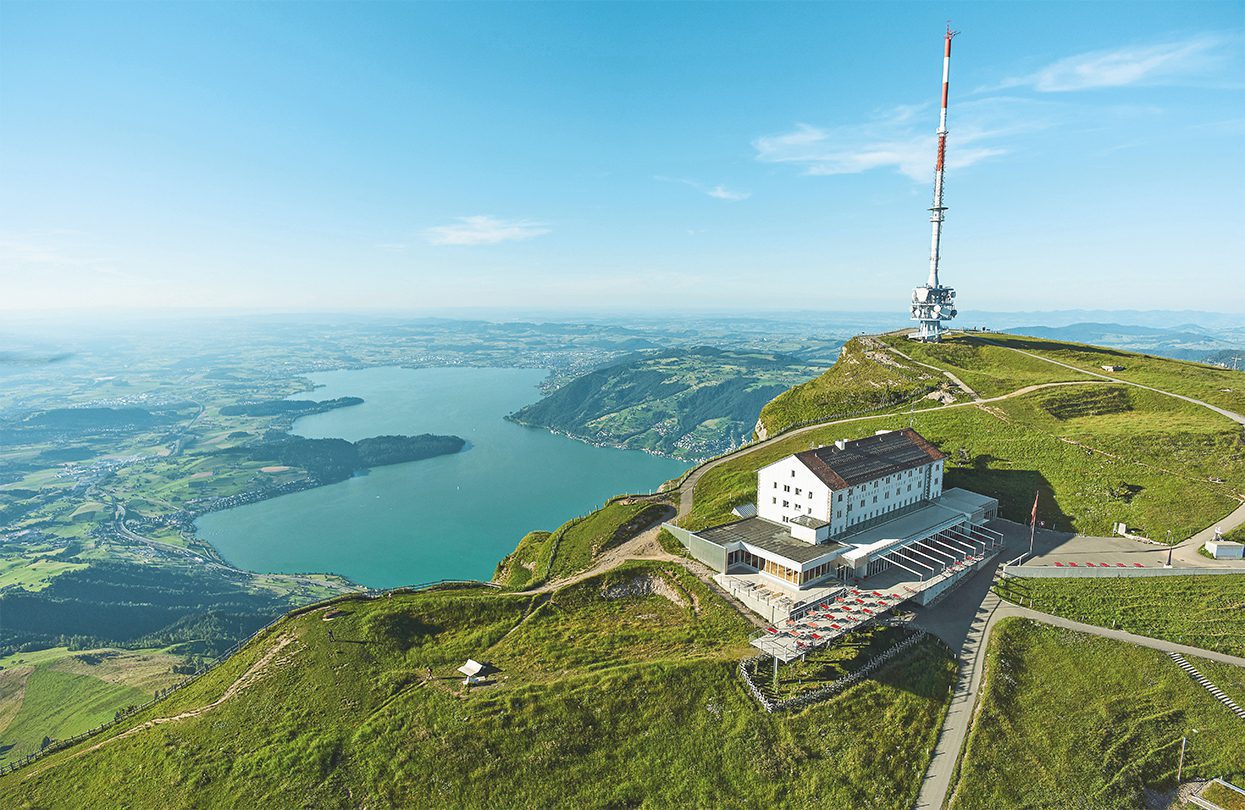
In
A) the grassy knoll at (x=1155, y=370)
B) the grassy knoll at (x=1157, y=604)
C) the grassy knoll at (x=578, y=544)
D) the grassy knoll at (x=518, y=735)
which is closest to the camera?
the grassy knoll at (x=518, y=735)

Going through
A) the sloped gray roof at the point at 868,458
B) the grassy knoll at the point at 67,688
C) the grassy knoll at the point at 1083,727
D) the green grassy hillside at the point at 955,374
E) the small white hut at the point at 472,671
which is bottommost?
the grassy knoll at the point at 67,688

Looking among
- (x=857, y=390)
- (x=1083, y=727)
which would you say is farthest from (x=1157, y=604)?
(x=857, y=390)

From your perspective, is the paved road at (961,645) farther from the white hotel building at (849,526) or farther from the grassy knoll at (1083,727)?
the white hotel building at (849,526)

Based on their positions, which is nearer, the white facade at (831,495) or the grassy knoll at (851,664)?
the grassy knoll at (851,664)

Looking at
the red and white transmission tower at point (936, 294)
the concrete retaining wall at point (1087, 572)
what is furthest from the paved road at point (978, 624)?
the red and white transmission tower at point (936, 294)

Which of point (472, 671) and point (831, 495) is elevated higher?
point (831, 495)

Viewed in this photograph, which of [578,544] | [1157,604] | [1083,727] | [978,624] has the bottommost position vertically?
[1083,727]

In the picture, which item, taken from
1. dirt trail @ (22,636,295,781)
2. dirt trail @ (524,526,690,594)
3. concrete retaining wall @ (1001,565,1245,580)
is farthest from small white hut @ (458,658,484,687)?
concrete retaining wall @ (1001,565,1245,580)

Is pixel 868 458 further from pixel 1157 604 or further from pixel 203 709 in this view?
pixel 203 709
